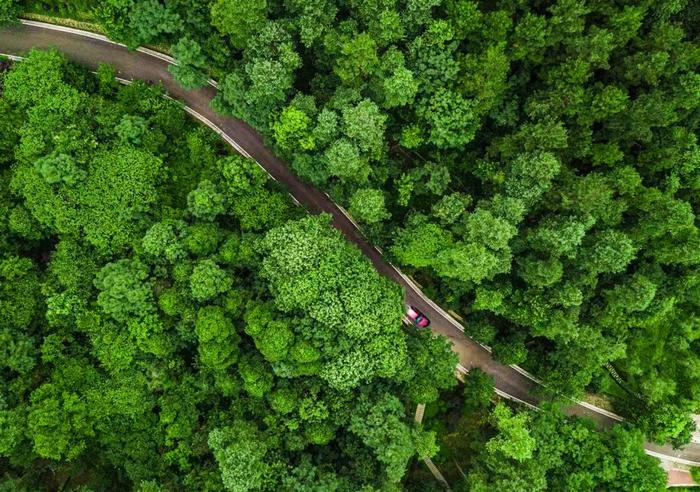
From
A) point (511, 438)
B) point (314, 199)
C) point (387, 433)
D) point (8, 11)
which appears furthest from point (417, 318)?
point (8, 11)

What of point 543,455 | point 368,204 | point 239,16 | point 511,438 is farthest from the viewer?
point 543,455

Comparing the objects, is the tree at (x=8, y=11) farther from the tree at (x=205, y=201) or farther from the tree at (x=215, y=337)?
the tree at (x=215, y=337)

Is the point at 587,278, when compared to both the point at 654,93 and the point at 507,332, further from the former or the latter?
the point at 654,93

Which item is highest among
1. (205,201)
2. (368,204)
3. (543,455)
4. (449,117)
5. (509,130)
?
(509,130)

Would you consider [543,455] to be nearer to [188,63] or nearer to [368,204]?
[368,204]

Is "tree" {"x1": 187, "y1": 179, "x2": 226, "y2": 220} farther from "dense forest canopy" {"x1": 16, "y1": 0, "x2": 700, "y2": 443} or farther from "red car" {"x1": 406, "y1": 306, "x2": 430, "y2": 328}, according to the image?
"red car" {"x1": 406, "y1": 306, "x2": 430, "y2": 328}

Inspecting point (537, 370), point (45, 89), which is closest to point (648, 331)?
point (537, 370)
